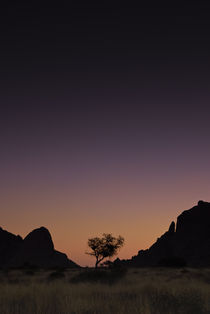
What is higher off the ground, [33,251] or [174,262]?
[33,251]

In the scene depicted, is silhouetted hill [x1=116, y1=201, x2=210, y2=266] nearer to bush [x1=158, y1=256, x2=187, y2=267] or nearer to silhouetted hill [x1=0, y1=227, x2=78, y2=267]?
bush [x1=158, y1=256, x2=187, y2=267]

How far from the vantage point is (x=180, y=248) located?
438ft

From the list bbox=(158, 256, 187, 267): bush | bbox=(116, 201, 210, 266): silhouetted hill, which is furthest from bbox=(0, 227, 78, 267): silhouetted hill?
bbox=(158, 256, 187, 267): bush

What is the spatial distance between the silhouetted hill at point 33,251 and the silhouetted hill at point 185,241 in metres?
40.2

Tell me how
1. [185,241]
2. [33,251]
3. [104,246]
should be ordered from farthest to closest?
[33,251], [185,241], [104,246]

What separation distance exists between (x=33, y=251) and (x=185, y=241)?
79637 mm

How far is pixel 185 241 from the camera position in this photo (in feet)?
447

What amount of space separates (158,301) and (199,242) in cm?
12567

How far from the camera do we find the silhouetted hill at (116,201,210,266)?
12375 centimetres

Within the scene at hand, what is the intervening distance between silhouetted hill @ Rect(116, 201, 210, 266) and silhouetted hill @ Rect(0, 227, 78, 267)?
40244mm

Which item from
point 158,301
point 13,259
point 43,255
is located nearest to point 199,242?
point 43,255

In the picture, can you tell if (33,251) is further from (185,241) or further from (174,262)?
(174,262)

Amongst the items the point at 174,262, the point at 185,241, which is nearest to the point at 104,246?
the point at 174,262

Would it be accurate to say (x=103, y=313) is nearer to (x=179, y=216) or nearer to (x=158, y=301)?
(x=158, y=301)
